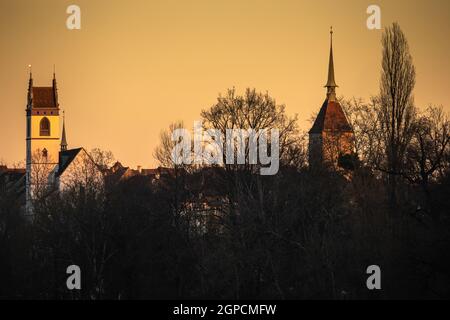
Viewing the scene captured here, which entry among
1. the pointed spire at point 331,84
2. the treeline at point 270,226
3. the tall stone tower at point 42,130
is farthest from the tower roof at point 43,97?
the treeline at point 270,226

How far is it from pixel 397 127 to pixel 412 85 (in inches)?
118

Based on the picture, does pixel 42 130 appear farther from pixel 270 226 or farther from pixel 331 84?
pixel 270 226

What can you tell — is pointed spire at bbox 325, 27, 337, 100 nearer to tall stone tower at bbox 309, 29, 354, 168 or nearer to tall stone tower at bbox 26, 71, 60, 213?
tall stone tower at bbox 309, 29, 354, 168

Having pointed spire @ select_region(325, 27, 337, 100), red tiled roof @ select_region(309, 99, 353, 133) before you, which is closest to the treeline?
red tiled roof @ select_region(309, 99, 353, 133)

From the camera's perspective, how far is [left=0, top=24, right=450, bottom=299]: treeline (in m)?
53.3

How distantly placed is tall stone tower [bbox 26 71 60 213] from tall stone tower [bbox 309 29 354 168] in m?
29.9

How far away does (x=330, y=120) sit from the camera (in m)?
93.3

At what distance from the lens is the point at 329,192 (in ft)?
199

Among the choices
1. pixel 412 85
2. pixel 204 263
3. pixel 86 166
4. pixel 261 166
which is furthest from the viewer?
pixel 86 166

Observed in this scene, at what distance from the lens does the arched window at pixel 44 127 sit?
436ft

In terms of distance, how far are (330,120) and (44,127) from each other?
44.2 meters

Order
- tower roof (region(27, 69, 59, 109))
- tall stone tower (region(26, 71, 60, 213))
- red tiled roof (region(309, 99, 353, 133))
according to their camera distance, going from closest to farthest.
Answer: red tiled roof (region(309, 99, 353, 133)), tall stone tower (region(26, 71, 60, 213)), tower roof (region(27, 69, 59, 109))
